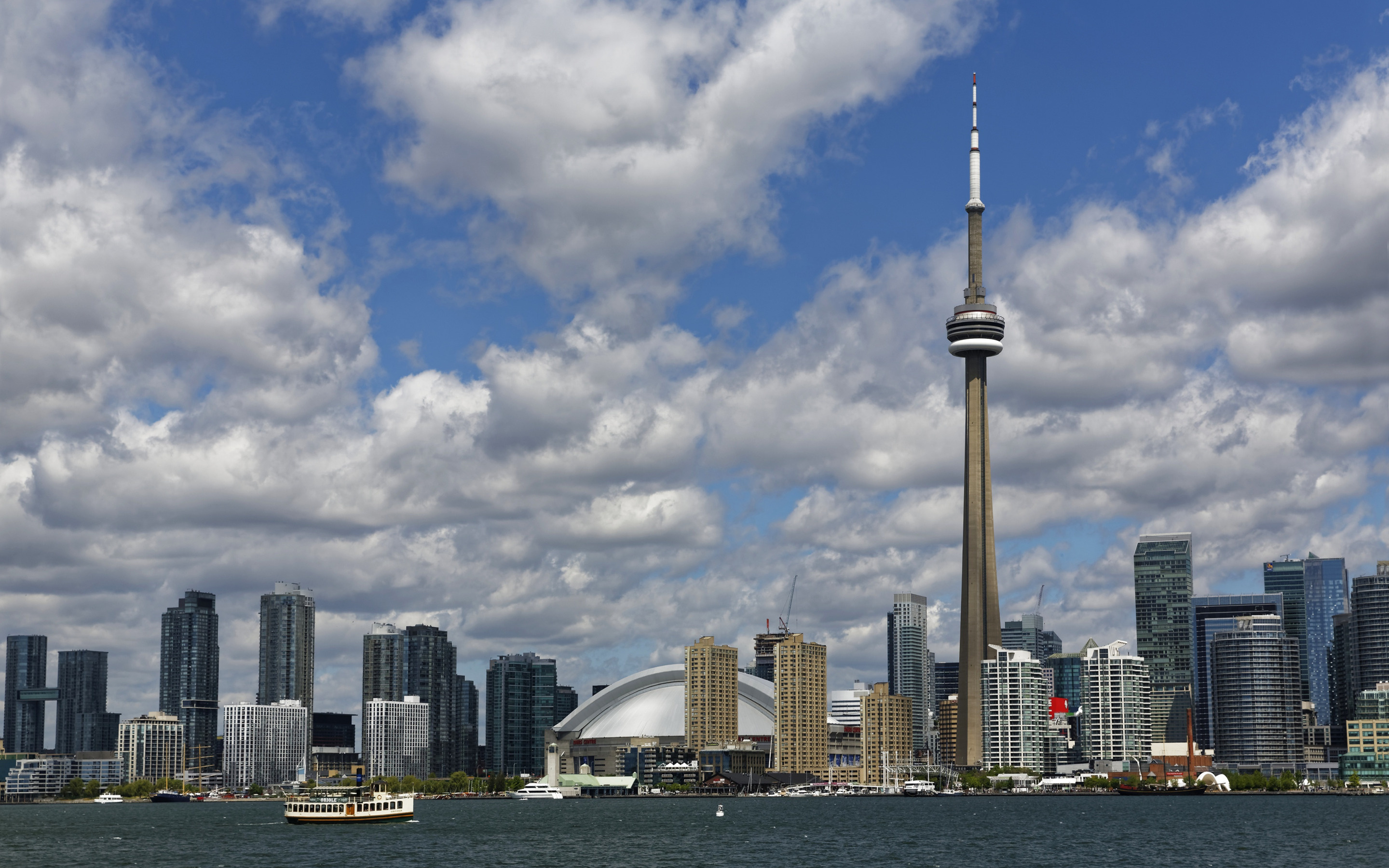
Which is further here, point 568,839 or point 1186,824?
point 1186,824

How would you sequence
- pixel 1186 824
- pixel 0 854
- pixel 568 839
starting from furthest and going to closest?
pixel 1186 824, pixel 568 839, pixel 0 854

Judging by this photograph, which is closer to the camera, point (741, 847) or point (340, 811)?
point (741, 847)

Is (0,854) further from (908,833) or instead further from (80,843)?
(908,833)

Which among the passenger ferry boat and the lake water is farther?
the passenger ferry boat

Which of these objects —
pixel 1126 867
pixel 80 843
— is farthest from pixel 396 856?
A: pixel 1126 867

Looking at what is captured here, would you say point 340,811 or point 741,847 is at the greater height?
point 340,811

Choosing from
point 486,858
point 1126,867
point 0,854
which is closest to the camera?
point 1126,867

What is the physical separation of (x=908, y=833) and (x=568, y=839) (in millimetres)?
40929

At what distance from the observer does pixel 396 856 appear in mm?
142375

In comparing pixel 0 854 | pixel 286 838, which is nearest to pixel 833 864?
pixel 286 838

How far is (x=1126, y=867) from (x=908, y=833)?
55.0 meters

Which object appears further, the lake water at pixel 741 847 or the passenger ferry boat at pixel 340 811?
the passenger ferry boat at pixel 340 811

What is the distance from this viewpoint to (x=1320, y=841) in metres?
161

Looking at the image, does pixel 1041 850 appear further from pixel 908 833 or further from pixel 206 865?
pixel 206 865
